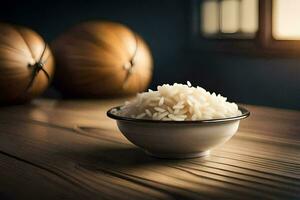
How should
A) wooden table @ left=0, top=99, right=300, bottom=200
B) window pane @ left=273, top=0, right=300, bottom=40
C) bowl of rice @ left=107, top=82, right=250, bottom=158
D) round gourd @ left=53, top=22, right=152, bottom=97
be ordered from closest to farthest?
1. wooden table @ left=0, top=99, right=300, bottom=200
2. bowl of rice @ left=107, top=82, right=250, bottom=158
3. window pane @ left=273, top=0, right=300, bottom=40
4. round gourd @ left=53, top=22, right=152, bottom=97

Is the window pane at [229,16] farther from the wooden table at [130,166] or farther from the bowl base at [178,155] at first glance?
the bowl base at [178,155]

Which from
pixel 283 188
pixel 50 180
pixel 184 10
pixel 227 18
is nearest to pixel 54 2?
pixel 184 10

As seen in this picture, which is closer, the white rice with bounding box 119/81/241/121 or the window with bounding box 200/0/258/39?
the white rice with bounding box 119/81/241/121

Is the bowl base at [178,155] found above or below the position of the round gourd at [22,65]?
below

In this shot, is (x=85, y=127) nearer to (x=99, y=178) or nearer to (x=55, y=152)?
(x=55, y=152)

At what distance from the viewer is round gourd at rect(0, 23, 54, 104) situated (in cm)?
135

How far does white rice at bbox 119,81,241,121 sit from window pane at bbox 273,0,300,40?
0.62 m

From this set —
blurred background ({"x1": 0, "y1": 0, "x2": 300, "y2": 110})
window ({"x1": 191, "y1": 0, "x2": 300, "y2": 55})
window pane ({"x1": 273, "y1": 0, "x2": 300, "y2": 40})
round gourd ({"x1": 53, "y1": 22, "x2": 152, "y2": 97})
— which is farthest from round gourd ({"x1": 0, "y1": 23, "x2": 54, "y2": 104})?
window pane ({"x1": 273, "y1": 0, "x2": 300, "y2": 40})

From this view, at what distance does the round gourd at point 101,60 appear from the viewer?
58.0 inches

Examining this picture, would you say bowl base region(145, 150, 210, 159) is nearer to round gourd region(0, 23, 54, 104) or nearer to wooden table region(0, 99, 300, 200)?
wooden table region(0, 99, 300, 200)

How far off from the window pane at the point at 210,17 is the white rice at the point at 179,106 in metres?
0.76

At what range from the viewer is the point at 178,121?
0.73 meters

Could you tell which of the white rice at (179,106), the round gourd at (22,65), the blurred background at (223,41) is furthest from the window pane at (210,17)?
the white rice at (179,106)

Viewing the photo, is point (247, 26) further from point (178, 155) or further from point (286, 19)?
point (178, 155)
